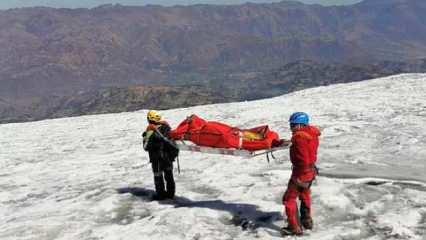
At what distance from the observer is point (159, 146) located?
1412 centimetres

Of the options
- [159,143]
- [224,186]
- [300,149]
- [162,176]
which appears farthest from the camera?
[224,186]

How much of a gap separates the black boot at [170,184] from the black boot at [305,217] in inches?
157

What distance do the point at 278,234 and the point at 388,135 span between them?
1110 centimetres

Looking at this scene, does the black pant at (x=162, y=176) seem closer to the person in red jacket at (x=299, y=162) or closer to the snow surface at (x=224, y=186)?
the snow surface at (x=224, y=186)

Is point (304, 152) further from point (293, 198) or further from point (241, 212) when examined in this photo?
point (241, 212)

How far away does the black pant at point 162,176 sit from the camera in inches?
563

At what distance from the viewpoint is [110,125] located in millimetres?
32406

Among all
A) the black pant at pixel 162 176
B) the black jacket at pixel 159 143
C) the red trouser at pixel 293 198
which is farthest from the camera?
the black pant at pixel 162 176

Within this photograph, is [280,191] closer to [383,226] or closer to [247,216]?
[247,216]

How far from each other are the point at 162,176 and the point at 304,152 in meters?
4.55

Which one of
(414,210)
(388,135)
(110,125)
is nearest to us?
(414,210)

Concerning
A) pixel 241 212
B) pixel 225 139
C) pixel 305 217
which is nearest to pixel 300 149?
pixel 305 217

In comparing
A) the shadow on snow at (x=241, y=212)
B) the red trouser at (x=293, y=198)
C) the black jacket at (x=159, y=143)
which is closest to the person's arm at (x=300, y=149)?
the red trouser at (x=293, y=198)

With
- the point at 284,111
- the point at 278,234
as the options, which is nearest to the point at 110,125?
the point at 284,111
